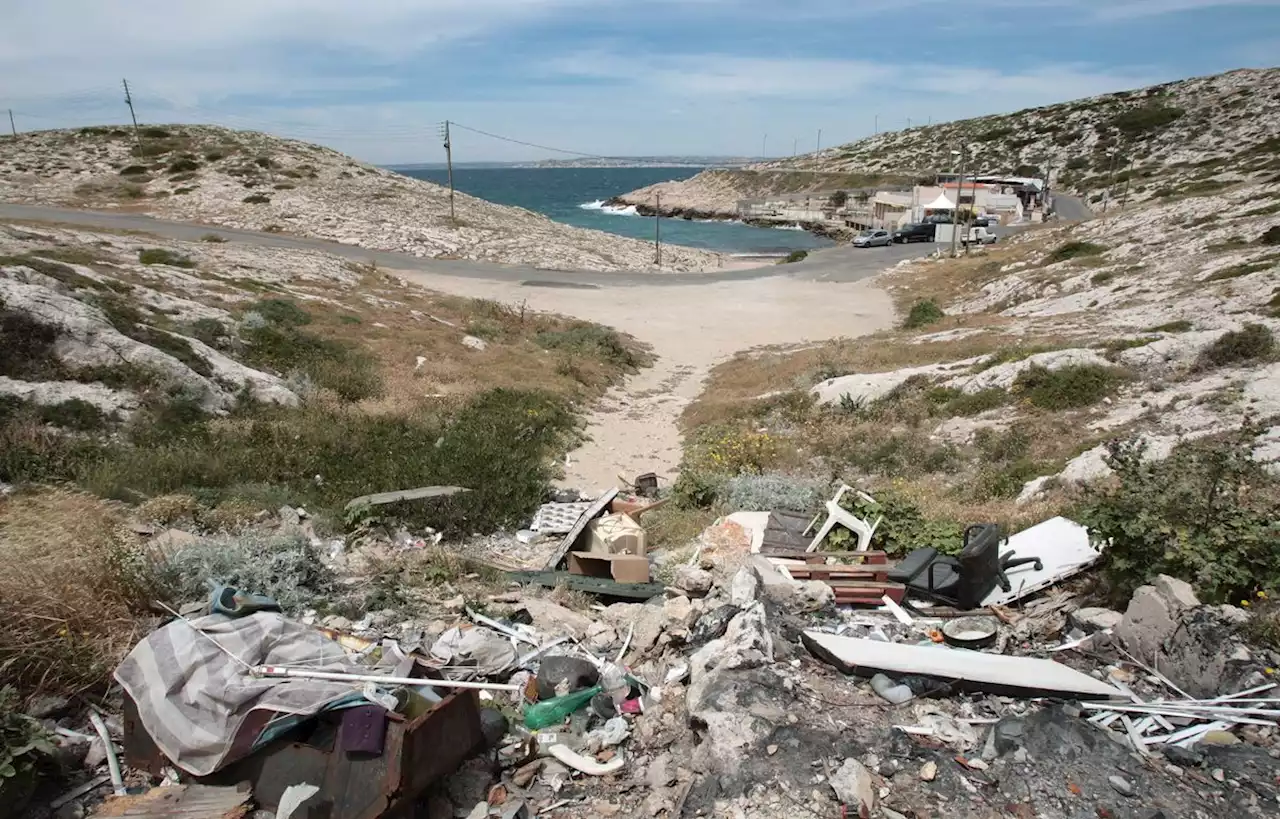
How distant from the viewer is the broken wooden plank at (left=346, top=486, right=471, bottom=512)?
9.75m

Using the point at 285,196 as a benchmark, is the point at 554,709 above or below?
below

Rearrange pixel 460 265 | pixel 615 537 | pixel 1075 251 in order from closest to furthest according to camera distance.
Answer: pixel 615 537
pixel 1075 251
pixel 460 265

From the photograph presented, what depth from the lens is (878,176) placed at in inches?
4385

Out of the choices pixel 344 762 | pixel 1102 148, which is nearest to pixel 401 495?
pixel 344 762

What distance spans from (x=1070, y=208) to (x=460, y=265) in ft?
192

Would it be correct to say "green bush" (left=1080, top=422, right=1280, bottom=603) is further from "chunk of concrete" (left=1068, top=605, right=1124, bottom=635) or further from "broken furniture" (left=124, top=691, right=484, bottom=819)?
"broken furniture" (left=124, top=691, right=484, bottom=819)

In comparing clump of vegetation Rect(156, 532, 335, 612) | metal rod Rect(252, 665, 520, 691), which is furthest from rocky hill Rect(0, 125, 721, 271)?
metal rod Rect(252, 665, 520, 691)

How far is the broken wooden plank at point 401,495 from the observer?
9750 mm

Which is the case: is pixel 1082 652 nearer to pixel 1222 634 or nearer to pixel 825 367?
pixel 1222 634

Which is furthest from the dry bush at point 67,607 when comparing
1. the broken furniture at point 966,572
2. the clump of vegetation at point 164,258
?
the clump of vegetation at point 164,258

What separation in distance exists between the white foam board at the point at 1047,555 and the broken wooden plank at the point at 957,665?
144 centimetres

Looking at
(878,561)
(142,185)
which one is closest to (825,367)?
(878,561)

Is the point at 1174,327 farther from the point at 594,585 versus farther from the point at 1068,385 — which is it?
the point at 594,585

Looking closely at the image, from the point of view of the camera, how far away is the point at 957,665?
5184 millimetres
